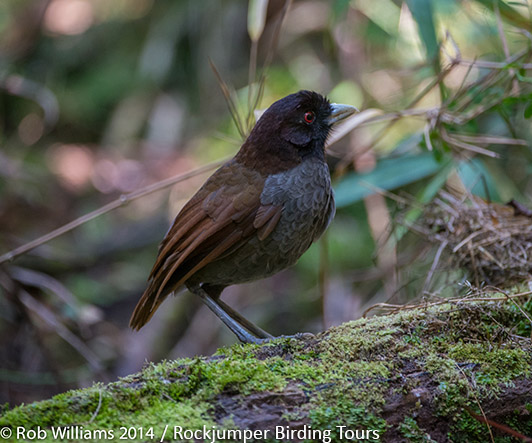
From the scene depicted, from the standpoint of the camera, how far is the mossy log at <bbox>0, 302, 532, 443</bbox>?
1938 mm

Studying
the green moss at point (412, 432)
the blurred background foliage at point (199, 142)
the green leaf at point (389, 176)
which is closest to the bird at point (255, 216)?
the blurred background foliage at point (199, 142)

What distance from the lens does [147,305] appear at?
3240 mm

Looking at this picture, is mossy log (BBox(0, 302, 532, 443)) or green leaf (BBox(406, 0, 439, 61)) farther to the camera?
green leaf (BBox(406, 0, 439, 61))

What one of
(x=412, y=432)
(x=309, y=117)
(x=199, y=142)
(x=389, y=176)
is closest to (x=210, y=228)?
(x=309, y=117)

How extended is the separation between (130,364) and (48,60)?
17.0 ft

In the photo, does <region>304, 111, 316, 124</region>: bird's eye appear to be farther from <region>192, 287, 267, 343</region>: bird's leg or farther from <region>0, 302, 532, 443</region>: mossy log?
<region>0, 302, 532, 443</region>: mossy log

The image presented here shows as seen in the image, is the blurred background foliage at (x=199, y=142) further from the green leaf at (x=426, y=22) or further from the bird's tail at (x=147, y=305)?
the bird's tail at (x=147, y=305)

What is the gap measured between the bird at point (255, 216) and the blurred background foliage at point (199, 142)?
2.07 feet

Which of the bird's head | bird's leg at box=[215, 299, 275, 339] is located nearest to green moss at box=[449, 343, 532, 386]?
bird's leg at box=[215, 299, 275, 339]

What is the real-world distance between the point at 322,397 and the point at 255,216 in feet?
3.91

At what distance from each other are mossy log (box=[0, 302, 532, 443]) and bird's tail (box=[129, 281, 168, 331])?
0.82 metres

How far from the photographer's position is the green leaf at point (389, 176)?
169 inches

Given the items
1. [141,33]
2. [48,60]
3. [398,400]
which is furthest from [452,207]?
[48,60]

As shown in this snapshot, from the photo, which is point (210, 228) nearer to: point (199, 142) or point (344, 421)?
point (344, 421)
